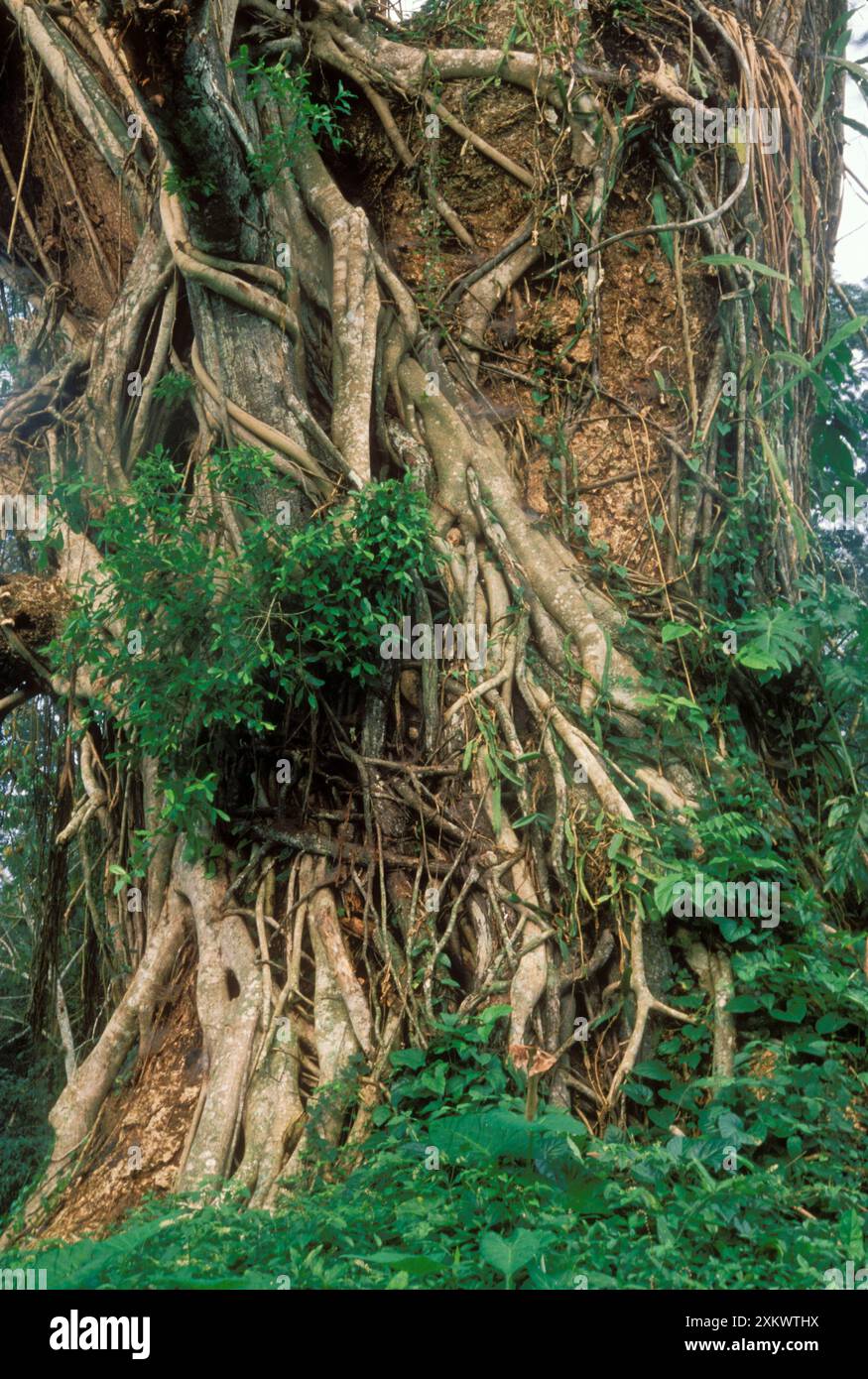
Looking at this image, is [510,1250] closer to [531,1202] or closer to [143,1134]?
[531,1202]

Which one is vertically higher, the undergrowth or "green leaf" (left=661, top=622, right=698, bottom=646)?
"green leaf" (left=661, top=622, right=698, bottom=646)

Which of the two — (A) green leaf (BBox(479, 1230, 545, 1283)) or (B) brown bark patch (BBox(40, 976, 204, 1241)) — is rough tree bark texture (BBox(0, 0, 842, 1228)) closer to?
(B) brown bark patch (BBox(40, 976, 204, 1241))

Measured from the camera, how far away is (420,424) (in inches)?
181

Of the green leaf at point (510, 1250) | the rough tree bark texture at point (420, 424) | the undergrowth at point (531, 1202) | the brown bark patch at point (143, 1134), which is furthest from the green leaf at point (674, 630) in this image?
the green leaf at point (510, 1250)

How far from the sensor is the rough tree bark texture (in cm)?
378

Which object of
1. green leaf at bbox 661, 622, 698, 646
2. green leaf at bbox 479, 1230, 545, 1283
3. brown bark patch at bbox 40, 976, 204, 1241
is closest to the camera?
green leaf at bbox 479, 1230, 545, 1283

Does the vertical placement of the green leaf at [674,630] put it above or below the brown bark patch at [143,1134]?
above

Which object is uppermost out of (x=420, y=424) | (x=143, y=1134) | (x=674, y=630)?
(x=420, y=424)

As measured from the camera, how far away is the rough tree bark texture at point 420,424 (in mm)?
3781

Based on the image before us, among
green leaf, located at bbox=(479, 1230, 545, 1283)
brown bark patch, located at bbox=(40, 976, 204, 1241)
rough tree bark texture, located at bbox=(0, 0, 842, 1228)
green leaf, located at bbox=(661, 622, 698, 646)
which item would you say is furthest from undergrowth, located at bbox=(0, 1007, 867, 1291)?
green leaf, located at bbox=(661, 622, 698, 646)

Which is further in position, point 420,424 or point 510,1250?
point 420,424

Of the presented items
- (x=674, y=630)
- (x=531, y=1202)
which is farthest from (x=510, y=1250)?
(x=674, y=630)

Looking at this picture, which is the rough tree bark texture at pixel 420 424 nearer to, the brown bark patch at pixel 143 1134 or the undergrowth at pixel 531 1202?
the brown bark patch at pixel 143 1134

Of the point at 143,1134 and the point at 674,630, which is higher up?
the point at 674,630
